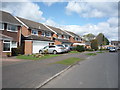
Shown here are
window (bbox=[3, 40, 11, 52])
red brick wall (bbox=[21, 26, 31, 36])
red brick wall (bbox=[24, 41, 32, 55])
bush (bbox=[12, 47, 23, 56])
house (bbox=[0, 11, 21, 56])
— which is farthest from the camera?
red brick wall (bbox=[21, 26, 31, 36])

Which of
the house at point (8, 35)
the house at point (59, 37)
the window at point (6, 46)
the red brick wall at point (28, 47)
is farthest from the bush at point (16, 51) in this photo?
the house at point (59, 37)

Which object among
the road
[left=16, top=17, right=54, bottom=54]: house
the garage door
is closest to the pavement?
the road

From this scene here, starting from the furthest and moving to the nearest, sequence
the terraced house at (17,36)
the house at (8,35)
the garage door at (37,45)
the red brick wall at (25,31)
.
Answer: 1. the red brick wall at (25,31)
2. the garage door at (37,45)
3. the terraced house at (17,36)
4. the house at (8,35)

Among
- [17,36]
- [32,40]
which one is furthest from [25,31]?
[17,36]

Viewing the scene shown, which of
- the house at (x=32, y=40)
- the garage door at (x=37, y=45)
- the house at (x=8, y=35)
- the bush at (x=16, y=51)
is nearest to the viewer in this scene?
the house at (x=8, y=35)

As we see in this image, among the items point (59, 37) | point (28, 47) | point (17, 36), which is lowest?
point (28, 47)

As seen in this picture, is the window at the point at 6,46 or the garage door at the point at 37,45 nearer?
the window at the point at 6,46

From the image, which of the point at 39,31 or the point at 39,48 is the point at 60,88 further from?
the point at 39,31

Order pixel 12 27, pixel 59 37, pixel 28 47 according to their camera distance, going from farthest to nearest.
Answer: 1. pixel 59 37
2. pixel 28 47
3. pixel 12 27

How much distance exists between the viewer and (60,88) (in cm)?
600

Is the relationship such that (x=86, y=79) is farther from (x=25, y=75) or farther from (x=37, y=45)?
(x=37, y=45)

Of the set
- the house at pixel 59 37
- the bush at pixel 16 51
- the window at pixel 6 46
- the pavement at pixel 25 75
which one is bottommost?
the pavement at pixel 25 75

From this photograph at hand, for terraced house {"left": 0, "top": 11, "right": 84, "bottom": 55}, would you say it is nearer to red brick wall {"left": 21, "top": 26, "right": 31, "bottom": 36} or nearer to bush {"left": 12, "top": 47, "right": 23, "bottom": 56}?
red brick wall {"left": 21, "top": 26, "right": 31, "bottom": 36}

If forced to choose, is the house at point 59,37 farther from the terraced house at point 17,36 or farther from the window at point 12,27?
the window at point 12,27
